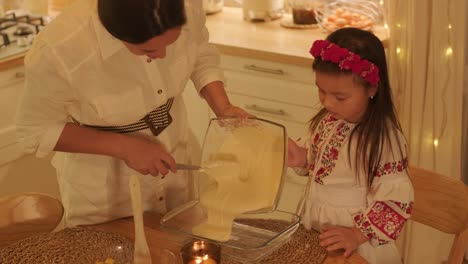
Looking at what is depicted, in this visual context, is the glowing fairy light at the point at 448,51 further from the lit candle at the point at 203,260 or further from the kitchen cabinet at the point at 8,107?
the kitchen cabinet at the point at 8,107

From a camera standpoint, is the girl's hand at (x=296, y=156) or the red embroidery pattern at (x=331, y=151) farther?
the girl's hand at (x=296, y=156)

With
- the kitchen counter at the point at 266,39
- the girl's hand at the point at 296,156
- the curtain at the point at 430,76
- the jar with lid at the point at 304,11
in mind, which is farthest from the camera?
the jar with lid at the point at 304,11

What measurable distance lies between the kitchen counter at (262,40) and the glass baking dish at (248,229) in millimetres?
1014

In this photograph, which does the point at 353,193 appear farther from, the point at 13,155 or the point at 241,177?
the point at 13,155

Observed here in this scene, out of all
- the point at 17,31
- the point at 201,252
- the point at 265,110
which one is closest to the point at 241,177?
the point at 201,252

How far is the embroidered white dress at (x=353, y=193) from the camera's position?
54.4 inches

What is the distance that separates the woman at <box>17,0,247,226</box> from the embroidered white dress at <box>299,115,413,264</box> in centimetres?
22

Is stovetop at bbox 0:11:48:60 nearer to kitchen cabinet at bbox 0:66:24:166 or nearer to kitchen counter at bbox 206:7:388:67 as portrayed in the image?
kitchen cabinet at bbox 0:66:24:166

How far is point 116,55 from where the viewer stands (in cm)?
141

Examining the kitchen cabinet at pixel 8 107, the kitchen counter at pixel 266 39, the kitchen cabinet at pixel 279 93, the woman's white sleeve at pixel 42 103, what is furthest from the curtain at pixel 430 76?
the kitchen cabinet at pixel 8 107

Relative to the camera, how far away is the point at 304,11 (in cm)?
268

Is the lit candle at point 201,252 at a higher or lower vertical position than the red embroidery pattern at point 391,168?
lower

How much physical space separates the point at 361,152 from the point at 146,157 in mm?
479

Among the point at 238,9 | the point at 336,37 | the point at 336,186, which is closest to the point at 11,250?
the point at 336,186
